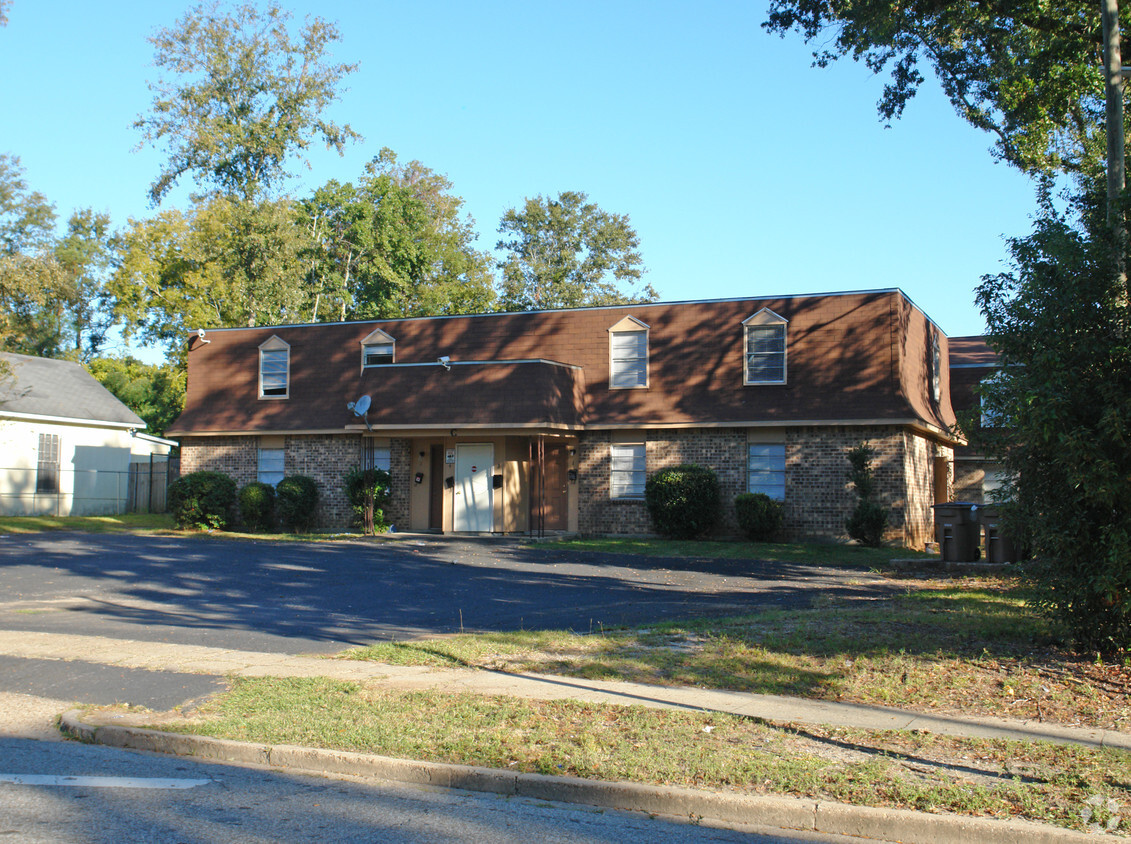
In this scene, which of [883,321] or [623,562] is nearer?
[623,562]

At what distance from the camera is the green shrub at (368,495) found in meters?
26.2

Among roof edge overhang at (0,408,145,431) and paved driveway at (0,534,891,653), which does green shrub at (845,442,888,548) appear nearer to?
paved driveway at (0,534,891,653)

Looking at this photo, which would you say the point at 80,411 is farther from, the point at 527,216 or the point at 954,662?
the point at 954,662

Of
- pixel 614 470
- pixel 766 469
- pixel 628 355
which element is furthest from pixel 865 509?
pixel 628 355

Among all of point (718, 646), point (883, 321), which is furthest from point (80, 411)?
point (718, 646)

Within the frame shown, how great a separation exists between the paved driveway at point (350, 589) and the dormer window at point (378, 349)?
7411mm

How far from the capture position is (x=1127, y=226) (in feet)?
30.4

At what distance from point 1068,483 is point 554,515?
18.7 m

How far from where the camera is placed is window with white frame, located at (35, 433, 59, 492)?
34.7 metres

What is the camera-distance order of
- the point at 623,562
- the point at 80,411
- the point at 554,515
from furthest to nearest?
the point at 80,411 → the point at 554,515 → the point at 623,562

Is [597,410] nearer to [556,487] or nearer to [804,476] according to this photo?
[556,487]

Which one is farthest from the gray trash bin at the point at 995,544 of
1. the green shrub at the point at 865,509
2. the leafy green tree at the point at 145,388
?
the leafy green tree at the point at 145,388

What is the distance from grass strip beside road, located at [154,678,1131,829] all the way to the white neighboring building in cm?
2878

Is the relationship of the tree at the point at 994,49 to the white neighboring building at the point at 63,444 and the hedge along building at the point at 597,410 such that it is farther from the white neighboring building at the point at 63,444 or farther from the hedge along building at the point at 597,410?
the white neighboring building at the point at 63,444
